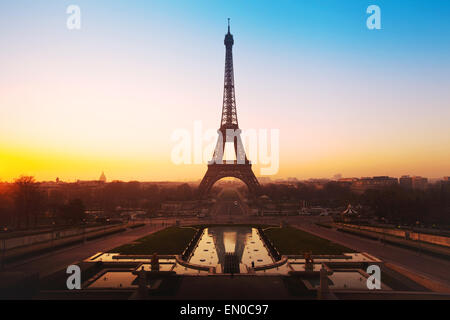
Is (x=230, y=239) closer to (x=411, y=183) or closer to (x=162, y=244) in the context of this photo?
(x=162, y=244)

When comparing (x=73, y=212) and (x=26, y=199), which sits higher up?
(x=26, y=199)

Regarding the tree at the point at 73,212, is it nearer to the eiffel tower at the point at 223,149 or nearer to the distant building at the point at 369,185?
the eiffel tower at the point at 223,149

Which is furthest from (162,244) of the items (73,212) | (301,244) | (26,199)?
(26,199)

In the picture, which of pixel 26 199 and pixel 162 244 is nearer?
pixel 162 244

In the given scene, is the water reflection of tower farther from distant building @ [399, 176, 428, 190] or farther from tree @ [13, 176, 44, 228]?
distant building @ [399, 176, 428, 190]

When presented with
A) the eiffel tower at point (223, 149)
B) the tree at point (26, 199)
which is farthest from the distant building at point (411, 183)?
the tree at point (26, 199)

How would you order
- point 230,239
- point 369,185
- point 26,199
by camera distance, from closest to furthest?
point 230,239 → point 26,199 → point 369,185

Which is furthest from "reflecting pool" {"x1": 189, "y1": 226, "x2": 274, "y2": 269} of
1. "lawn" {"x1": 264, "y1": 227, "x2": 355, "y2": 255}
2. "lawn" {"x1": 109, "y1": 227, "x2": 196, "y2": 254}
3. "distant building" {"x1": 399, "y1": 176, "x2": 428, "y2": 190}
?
"distant building" {"x1": 399, "y1": 176, "x2": 428, "y2": 190}
